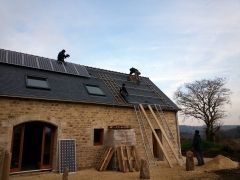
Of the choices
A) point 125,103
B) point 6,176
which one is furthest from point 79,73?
point 6,176

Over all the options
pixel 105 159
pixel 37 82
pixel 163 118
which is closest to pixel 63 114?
pixel 37 82

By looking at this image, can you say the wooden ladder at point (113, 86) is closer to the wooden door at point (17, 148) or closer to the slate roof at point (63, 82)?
the slate roof at point (63, 82)

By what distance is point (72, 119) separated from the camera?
1134cm

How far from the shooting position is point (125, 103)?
1362 cm

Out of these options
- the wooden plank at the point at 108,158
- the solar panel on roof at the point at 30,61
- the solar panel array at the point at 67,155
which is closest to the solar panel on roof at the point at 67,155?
the solar panel array at the point at 67,155

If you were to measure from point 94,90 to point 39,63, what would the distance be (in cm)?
351

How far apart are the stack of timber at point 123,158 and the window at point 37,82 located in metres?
4.58

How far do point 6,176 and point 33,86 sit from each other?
5043mm

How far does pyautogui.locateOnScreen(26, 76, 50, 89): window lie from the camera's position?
11.0 meters

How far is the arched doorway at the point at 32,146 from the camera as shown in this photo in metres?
9.80

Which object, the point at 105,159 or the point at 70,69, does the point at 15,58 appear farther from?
the point at 105,159

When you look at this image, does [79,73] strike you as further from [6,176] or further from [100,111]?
[6,176]

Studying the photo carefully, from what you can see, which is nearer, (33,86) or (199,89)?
(33,86)

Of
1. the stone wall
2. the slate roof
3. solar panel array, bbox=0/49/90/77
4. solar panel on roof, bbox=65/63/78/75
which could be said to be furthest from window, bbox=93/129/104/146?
solar panel on roof, bbox=65/63/78/75
